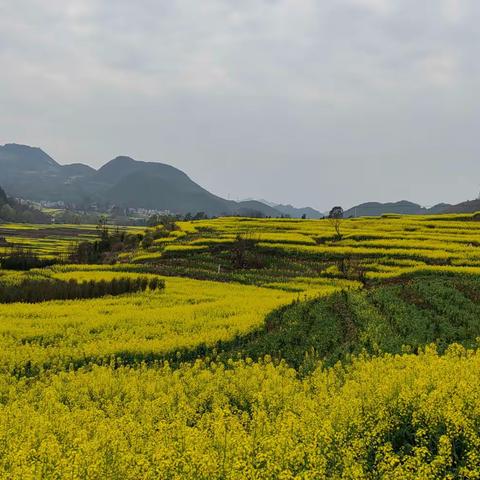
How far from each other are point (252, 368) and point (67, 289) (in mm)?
18165

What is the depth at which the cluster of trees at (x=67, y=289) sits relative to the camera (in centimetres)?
2756

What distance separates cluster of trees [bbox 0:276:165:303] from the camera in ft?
90.4

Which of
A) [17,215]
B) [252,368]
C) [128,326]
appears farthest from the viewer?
[17,215]

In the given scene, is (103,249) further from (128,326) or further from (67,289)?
(128,326)

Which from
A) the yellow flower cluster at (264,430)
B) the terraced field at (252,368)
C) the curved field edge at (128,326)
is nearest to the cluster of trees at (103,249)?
the terraced field at (252,368)

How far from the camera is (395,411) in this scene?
346 inches

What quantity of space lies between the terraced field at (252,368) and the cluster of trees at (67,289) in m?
0.24

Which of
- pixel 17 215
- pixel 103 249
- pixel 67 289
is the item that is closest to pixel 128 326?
pixel 67 289

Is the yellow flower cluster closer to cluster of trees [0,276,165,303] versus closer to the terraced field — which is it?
the terraced field

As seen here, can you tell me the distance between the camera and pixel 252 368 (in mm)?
13891

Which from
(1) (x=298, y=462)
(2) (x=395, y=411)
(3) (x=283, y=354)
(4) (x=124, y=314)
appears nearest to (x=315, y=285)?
(4) (x=124, y=314)

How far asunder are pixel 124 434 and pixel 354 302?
56.4 ft

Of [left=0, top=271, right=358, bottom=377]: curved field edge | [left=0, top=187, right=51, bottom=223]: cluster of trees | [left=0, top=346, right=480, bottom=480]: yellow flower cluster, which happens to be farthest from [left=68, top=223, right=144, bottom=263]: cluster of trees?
[left=0, top=187, right=51, bottom=223]: cluster of trees

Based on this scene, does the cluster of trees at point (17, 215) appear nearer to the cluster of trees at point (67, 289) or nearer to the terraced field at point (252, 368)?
the terraced field at point (252, 368)
